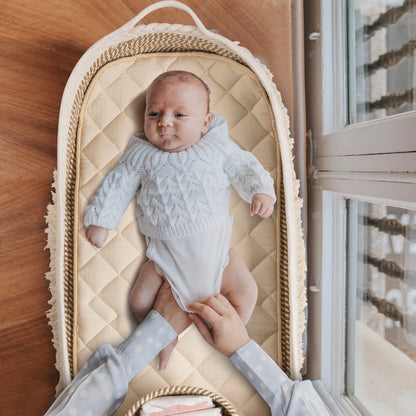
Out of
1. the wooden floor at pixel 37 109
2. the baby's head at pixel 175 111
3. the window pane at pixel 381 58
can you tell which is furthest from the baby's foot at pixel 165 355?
the window pane at pixel 381 58

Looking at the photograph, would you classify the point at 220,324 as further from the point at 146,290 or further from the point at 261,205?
the point at 261,205

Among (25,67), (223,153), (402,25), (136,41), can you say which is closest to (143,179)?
(223,153)

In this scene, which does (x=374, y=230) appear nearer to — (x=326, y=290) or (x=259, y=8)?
(x=326, y=290)

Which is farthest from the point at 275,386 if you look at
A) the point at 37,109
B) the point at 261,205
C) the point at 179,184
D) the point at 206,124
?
the point at 37,109

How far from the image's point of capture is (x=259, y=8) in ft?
3.88

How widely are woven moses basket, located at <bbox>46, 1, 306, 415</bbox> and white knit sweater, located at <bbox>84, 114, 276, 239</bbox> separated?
5 centimetres

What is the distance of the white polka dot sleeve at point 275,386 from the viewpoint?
37.6 inches

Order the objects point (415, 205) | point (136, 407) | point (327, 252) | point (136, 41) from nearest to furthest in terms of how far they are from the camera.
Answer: point (415, 205), point (136, 407), point (136, 41), point (327, 252)

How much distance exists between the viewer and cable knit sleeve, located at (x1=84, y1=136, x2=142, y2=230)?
3.28ft

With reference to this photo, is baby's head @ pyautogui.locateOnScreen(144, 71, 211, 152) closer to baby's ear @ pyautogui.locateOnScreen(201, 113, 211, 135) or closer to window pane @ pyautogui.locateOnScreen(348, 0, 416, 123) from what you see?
baby's ear @ pyautogui.locateOnScreen(201, 113, 211, 135)

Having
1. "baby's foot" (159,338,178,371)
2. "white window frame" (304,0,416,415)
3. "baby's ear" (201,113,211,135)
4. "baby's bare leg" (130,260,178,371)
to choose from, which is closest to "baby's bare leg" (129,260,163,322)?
"baby's bare leg" (130,260,178,371)

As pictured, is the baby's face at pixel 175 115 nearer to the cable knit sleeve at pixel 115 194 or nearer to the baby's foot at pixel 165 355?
the cable knit sleeve at pixel 115 194

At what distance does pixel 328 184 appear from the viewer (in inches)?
44.2

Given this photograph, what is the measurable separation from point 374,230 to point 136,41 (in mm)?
809
